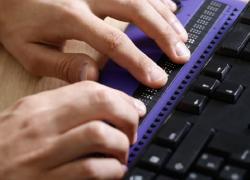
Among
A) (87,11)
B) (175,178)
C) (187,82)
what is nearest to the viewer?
(175,178)

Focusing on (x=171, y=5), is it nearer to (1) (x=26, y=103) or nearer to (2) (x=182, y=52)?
(2) (x=182, y=52)

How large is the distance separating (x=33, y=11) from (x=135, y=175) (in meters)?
0.38

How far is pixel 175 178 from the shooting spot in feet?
2.14

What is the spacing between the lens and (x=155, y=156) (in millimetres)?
678

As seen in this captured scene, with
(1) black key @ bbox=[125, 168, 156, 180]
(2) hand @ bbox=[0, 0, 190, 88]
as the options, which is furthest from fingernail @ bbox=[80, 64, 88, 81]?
(1) black key @ bbox=[125, 168, 156, 180]

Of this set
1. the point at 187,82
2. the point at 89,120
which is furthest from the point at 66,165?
the point at 187,82

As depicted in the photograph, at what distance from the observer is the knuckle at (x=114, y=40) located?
84 centimetres

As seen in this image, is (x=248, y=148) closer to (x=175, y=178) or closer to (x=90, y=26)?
(x=175, y=178)

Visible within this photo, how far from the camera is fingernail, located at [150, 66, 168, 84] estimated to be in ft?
2.58

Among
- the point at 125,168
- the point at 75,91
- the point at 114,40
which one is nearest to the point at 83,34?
the point at 114,40

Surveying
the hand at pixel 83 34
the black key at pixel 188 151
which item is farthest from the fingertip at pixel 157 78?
the black key at pixel 188 151

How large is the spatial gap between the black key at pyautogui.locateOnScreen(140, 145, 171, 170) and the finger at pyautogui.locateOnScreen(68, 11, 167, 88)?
0.12 m

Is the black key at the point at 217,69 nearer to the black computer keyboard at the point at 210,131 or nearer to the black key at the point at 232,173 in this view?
the black computer keyboard at the point at 210,131

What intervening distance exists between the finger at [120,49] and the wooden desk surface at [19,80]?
48 mm
